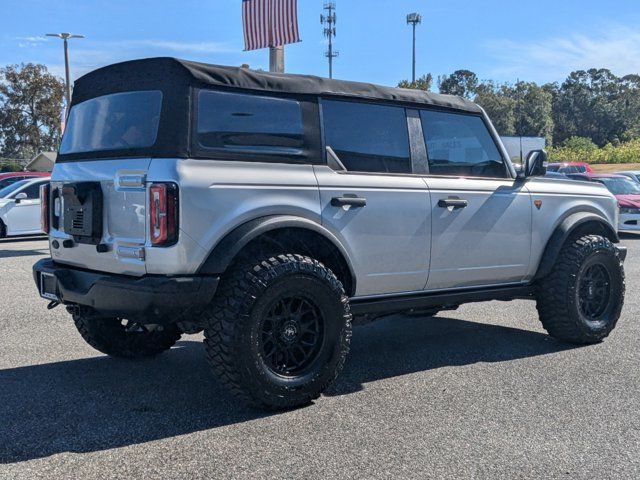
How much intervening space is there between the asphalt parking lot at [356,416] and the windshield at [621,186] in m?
12.5

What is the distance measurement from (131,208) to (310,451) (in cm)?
172

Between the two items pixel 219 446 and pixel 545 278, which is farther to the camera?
pixel 545 278

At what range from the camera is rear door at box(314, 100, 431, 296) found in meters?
4.54

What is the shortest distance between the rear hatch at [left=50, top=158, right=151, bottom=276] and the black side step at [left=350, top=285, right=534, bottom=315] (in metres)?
1.57

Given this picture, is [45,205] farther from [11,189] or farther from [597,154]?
[597,154]

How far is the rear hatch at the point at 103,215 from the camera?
157 inches

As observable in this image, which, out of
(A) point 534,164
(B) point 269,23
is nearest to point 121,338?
(A) point 534,164

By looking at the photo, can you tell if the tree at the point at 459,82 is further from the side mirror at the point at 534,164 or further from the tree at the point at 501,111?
the side mirror at the point at 534,164

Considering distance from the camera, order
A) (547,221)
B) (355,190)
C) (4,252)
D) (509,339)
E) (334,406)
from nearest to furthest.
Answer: (334,406) → (355,190) → (547,221) → (509,339) → (4,252)

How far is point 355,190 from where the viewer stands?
4586mm

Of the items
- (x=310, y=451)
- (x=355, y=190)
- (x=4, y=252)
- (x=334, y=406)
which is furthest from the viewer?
(x=4, y=252)

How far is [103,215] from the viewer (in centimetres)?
422

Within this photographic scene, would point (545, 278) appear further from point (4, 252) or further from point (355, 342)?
point (4, 252)

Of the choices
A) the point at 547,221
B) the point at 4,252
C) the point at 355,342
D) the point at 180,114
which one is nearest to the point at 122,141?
the point at 180,114
